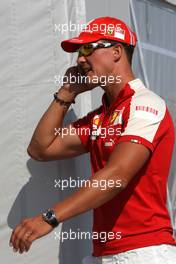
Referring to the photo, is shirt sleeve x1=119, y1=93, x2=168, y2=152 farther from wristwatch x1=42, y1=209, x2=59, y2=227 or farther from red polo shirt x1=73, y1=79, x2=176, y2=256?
wristwatch x1=42, y1=209, x2=59, y2=227

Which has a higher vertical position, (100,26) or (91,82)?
(100,26)

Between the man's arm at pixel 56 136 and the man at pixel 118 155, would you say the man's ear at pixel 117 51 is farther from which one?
the man's arm at pixel 56 136

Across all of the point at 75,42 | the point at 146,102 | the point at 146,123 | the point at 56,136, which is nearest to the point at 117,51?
the point at 75,42

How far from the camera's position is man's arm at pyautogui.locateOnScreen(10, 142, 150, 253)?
2273 millimetres

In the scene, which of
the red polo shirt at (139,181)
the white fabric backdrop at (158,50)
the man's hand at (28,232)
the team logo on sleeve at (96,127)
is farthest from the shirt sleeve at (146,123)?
the white fabric backdrop at (158,50)

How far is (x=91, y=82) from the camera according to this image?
2.86 metres

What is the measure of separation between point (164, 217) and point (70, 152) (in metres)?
0.68

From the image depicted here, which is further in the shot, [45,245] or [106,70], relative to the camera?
[45,245]

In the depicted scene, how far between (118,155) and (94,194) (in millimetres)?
186

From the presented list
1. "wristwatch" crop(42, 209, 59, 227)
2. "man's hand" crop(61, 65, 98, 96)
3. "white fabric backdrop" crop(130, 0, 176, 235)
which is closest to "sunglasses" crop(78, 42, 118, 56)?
"man's hand" crop(61, 65, 98, 96)

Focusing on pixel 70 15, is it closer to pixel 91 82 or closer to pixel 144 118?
pixel 91 82

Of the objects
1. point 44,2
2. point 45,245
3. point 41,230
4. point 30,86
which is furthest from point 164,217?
point 44,2

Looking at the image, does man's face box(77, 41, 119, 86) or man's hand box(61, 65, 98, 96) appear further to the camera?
man's hand box(61, 65, 98, 96)

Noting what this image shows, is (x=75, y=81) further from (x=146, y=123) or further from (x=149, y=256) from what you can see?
(x=149, y=256)
